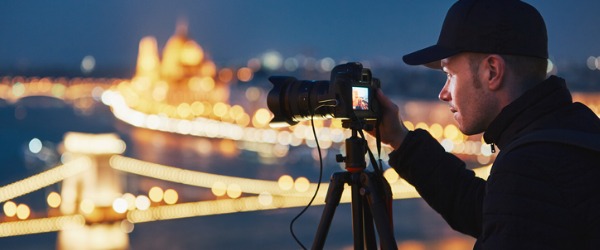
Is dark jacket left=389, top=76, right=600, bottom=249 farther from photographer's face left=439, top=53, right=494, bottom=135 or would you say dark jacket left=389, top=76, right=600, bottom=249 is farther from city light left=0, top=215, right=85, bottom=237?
city light left=0, top=215, right=85, bottom=237

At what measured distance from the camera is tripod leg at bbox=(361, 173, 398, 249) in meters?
1.17

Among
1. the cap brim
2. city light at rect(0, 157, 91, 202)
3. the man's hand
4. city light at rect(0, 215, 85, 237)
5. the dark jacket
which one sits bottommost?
city light at rect(0, 215, 85, 237)

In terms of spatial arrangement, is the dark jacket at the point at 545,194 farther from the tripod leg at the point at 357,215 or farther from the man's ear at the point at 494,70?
the tripod leg at the point at 357,215

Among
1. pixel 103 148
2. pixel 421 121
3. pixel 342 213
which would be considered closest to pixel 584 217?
pixel 103 148

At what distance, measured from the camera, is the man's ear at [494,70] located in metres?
0.92

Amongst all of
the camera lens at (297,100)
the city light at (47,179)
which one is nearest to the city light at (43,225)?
the city light at (47,179)

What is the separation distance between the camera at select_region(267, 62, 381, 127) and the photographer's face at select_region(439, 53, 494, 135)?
27 centimetres

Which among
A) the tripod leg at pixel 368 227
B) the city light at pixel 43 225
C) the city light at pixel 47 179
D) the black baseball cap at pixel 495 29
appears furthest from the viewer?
the city light at pixel 43 225

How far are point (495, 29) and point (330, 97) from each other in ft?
1.24

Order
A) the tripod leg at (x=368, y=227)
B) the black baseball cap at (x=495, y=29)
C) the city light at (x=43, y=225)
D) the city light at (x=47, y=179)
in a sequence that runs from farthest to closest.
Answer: the city light at (x=43, y=225), the city light at (x=47, y=179), the tripod leg at (x=368, y=227), the black baseball cap at (x=495, y=29)

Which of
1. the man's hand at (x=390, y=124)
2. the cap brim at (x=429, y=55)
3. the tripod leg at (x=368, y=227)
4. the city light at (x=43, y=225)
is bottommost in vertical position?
the city light at (x=43, y=225)

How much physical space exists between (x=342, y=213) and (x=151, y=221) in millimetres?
4405

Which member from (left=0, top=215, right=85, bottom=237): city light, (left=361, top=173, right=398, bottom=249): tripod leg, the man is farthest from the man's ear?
(left=0, top=215, right=85, bottom=237): city light

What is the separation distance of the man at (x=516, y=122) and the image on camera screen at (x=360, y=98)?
0.19m
